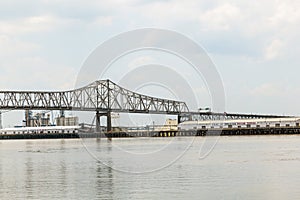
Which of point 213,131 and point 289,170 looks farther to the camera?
point 213,131

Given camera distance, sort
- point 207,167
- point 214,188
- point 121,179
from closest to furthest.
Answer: point 214,188
point 121,179
point 207,167

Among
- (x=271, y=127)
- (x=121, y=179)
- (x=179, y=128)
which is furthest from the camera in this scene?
(x=179, y=128)

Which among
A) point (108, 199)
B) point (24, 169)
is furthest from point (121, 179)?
point (24, 169)

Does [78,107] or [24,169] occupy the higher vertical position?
[78,107]

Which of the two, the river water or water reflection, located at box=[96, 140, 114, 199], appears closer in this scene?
the river water

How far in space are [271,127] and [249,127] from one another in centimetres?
947

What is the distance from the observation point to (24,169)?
50.7m

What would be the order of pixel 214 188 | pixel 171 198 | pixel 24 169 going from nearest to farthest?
pixel 171 198 → pixel 214 188 → pixel 24 169

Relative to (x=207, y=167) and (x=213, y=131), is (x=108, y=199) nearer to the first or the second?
(x=207, y=167)

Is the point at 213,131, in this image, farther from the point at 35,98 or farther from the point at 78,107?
the point at 35,98

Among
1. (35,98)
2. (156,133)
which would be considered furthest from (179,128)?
(35,98)

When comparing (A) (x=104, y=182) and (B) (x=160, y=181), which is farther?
(A) (x=104, y=182)

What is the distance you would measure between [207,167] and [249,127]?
458ft

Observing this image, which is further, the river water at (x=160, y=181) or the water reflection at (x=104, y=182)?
the water reflection at (x=104, y=182)
